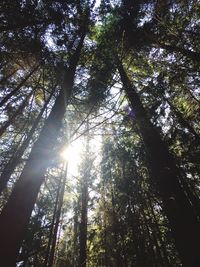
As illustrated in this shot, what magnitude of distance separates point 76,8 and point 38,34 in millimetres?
1925

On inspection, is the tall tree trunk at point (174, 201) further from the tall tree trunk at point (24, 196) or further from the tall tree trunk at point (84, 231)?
the tall tree trunk at point (84, 231)

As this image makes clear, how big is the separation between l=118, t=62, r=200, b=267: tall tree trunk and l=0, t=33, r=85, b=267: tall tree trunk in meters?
3.32

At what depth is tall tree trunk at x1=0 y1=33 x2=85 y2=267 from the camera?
11.1ft

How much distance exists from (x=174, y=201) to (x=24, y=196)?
387 cm

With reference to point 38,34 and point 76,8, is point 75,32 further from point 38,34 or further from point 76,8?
point 38,34

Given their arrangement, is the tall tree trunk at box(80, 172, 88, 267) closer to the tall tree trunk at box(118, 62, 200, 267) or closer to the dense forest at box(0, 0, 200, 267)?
the dense forest at box(0, 0, 200, 267)

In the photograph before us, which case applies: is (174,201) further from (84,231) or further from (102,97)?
(84,231)

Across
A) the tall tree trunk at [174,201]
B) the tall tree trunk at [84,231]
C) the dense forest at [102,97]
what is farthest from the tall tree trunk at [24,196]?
the tall tree trunk at [84,231]

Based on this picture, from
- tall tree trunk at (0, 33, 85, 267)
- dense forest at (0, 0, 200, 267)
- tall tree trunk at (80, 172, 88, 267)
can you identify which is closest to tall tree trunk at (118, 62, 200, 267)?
dense forest at (0, 0, 200, 267)

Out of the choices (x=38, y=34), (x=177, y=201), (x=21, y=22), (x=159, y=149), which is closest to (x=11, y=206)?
(x=177, y=201)

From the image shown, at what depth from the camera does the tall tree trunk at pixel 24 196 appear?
338cm

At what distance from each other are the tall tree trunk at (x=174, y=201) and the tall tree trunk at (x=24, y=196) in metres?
3.32

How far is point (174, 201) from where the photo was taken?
20.3 feet

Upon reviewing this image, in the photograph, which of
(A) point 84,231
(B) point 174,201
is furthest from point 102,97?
(A) point 84,231
